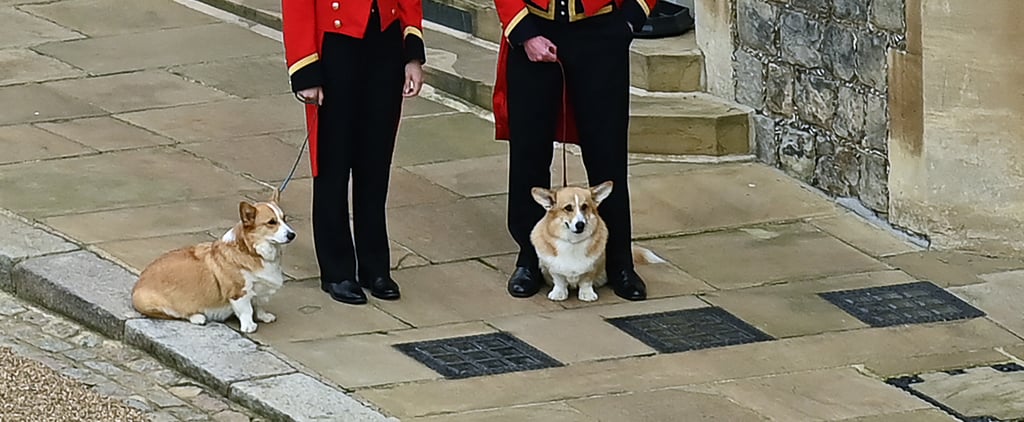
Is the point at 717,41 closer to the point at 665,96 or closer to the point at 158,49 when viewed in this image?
the point at 665,96

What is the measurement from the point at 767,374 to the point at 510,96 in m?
1.54

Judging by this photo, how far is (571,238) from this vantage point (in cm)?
723

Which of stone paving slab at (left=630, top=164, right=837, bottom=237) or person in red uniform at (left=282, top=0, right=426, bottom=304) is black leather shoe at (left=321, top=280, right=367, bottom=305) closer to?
person in red uniform at (left=282, top=0, right=426, bottom=304)

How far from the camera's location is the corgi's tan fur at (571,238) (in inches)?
282

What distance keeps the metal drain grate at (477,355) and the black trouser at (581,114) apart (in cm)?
62

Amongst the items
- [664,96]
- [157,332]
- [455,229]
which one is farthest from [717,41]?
[157,332]

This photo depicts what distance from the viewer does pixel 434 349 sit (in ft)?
22.6

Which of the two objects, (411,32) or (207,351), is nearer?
(207,351)

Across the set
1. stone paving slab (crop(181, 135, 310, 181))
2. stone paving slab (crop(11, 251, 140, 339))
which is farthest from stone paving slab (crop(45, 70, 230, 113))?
stone paving slab (crop(11, 251, 140, 339))

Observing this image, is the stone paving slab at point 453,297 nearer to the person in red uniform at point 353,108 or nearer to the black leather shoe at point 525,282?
the black leather shoe at point 525,282

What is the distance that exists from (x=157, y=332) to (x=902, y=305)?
112 inches

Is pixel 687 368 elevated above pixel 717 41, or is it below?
below

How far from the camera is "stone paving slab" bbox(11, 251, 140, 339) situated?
7.15 m

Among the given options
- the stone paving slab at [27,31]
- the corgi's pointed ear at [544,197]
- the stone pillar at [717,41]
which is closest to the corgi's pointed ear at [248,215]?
the corgi's pointed ear at [544,197]
